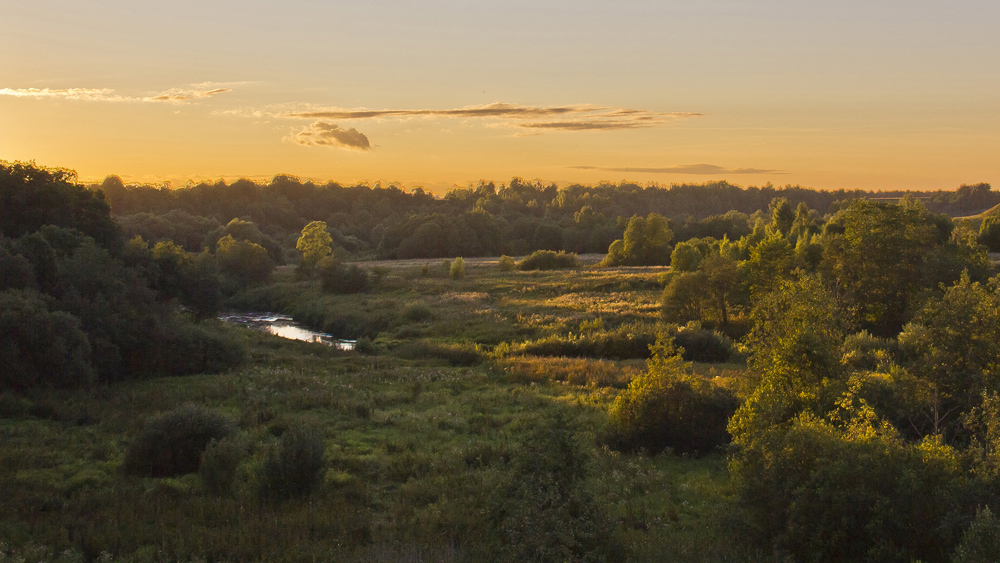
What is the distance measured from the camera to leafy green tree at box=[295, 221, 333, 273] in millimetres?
82875

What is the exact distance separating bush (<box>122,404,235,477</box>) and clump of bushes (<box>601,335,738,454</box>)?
10.2 meters

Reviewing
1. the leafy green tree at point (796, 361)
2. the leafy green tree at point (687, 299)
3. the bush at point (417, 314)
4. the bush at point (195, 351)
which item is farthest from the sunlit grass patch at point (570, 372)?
the bush at point (417, 314)

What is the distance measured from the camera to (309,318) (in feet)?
196

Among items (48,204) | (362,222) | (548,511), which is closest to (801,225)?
(48,204)

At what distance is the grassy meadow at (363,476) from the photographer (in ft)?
32.6

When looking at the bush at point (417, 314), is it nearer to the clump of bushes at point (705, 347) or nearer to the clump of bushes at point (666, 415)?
the clump of bushes at point (705, 347)

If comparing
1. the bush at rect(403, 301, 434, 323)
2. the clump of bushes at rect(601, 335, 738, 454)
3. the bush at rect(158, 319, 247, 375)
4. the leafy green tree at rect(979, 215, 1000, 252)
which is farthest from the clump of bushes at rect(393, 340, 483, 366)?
the leafy green tree at rect(979, 215, 1000, 252)

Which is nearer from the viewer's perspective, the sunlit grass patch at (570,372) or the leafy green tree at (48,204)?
the sunlit grass patch at (570,372)

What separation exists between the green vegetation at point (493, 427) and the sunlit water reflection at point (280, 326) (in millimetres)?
10463

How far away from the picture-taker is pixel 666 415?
18.1 m

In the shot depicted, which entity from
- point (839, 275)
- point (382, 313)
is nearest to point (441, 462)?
point (839, 275)

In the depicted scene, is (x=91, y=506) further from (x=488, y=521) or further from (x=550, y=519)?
(x=550, y=519)

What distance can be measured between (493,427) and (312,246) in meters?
69.8

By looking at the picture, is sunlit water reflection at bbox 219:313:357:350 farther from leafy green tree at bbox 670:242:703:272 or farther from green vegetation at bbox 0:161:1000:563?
leafy green tree at bbox 670:242:703:272
